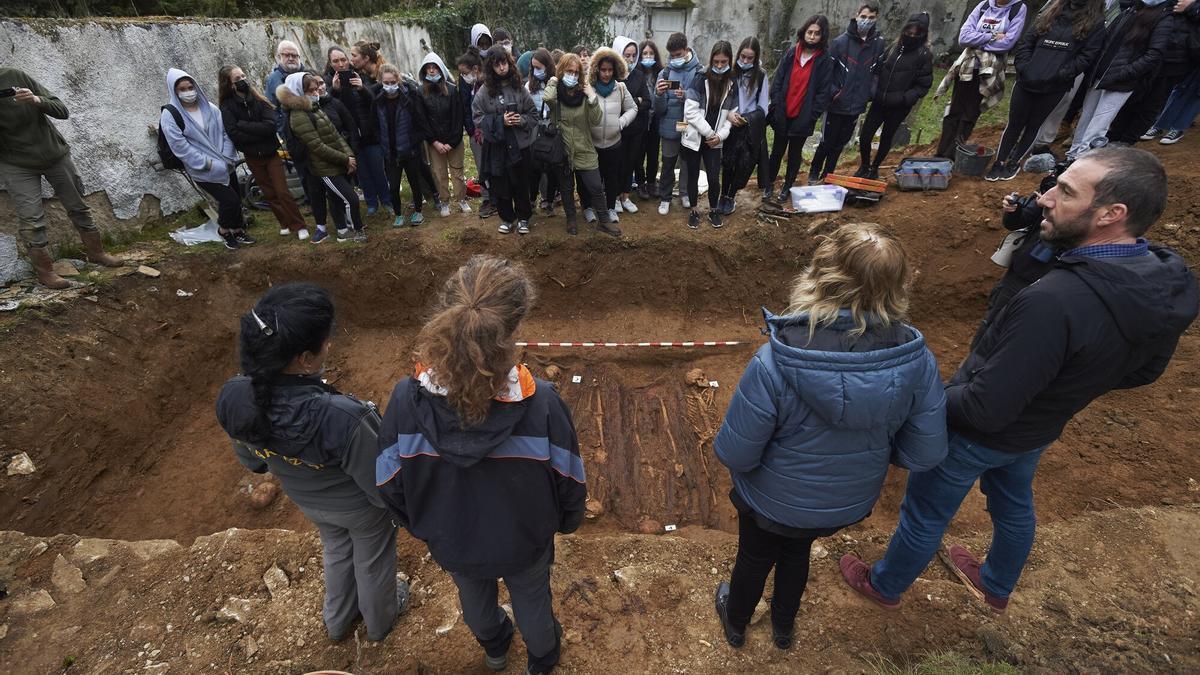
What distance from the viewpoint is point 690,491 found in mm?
4941

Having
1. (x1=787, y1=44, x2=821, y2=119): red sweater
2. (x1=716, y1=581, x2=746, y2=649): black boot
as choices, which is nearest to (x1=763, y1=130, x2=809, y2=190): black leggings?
(x1=787, y1=44, x2=821, y2=119): red sweater

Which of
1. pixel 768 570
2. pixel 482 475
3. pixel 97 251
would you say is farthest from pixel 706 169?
pixel 97 251

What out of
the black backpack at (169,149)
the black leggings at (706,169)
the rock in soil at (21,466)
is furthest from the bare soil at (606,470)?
the black backpack at (169,149)

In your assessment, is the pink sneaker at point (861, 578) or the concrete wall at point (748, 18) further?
the concrete wall at point (748, 18)

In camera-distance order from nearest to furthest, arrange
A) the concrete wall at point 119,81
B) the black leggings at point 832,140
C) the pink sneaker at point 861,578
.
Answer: the pink sneaker at point 861,578
the concrete wall at point 119,81
the black leggings at point 832,140

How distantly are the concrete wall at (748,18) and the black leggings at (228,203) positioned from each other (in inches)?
497

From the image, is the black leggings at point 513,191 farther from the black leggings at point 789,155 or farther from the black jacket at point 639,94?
the black leggings at point 789,155

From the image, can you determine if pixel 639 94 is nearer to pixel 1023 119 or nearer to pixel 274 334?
pixel 1023 119

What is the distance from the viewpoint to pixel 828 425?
6.19 ft

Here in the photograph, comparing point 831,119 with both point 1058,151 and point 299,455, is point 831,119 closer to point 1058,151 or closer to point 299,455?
point 1058,151

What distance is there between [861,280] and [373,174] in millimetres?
6421

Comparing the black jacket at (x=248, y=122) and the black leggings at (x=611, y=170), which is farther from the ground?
the black jacket at (x=248, y=122)

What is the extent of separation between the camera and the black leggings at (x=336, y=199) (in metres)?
6.00

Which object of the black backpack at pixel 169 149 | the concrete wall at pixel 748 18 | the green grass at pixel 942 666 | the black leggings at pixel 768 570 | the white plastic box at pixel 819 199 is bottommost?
the green grass at pixel 942 666
